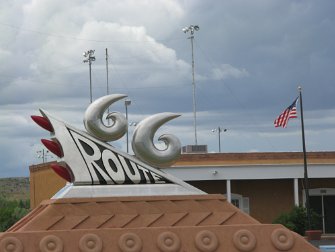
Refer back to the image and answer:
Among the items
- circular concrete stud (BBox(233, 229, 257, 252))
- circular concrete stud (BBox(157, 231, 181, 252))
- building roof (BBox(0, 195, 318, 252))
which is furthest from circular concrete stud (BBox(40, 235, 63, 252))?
circular concrete stud (BBox(233, 229, 257, 252))

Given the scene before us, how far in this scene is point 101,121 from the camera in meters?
19.5

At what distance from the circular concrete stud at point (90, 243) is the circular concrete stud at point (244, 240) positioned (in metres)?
3.17

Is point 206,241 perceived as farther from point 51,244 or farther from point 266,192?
point 266,192

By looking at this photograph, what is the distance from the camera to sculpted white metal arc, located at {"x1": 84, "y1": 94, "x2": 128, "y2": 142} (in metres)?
19.4

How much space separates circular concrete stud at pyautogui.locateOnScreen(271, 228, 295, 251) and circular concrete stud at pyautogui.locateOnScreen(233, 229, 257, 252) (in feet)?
1.59

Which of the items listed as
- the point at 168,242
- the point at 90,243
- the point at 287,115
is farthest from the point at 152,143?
the point at 287,115

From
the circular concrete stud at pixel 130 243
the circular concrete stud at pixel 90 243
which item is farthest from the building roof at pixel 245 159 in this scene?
the circular concrete stud at pixel 90 243

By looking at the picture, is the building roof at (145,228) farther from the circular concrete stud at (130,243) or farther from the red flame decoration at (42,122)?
the red flame decoration at (42,122)

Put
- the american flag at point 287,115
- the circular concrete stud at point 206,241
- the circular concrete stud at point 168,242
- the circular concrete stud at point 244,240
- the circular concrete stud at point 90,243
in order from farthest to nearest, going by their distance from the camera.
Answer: the american flag at point 287,115, the circular concrete stud at point 244,240, the circular concrete stud at point 206,241, the circular concrete stud at point 168,242, the circular concrete stud at point 90,243

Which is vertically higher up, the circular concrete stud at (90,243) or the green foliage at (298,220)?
the circular concrete stud at (90,243)

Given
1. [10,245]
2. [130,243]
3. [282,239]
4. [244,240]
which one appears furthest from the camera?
[282,239]

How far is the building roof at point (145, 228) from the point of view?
59.4 feet

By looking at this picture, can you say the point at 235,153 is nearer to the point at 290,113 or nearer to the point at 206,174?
the point at 206,174

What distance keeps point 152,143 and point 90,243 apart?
311 centimetres
